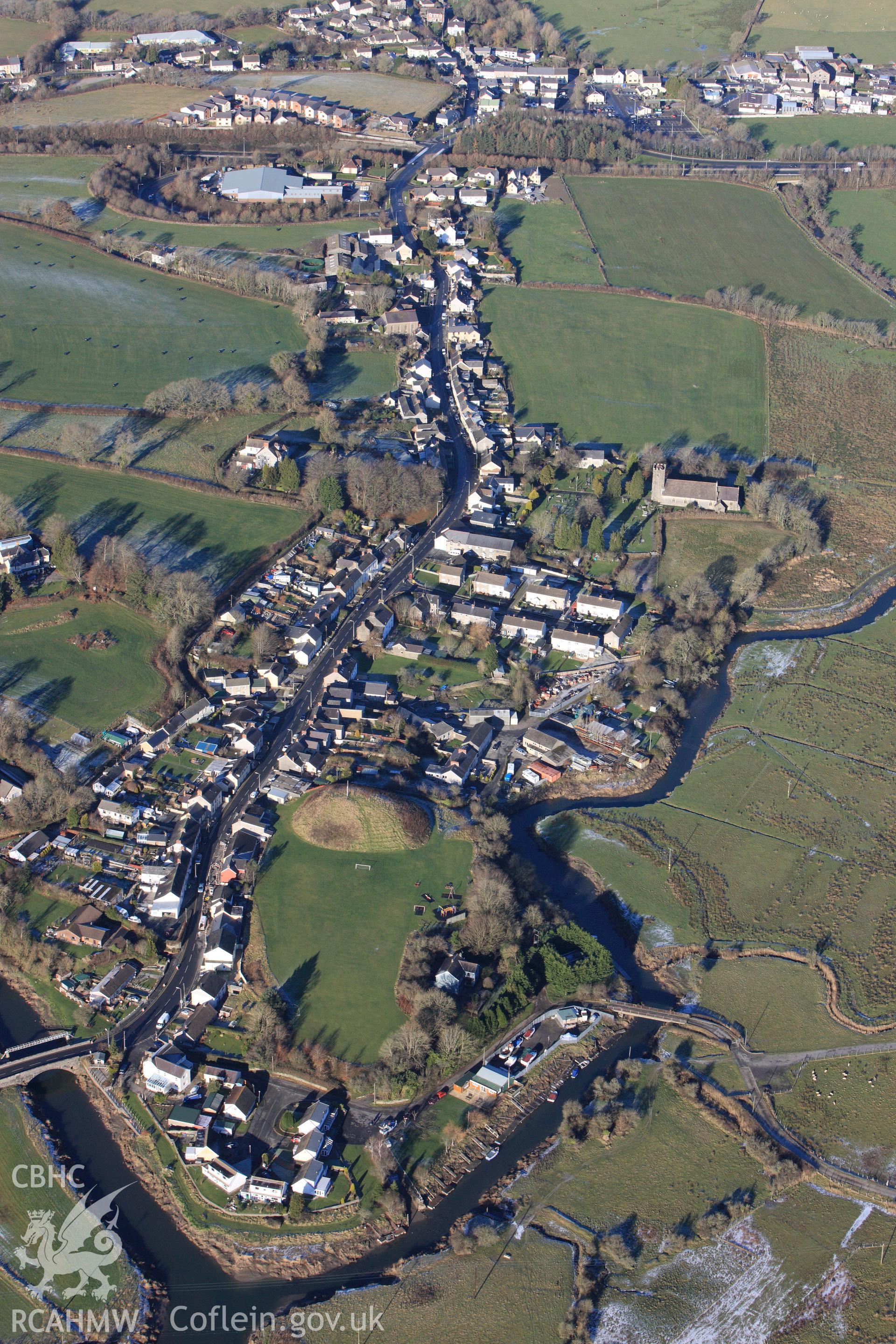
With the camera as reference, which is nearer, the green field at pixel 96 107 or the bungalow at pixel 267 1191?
the bungalow at pixel 267 1191

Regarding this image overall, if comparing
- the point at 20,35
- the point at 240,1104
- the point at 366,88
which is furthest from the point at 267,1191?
the point at 20,35

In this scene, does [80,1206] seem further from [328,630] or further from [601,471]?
[601,471]

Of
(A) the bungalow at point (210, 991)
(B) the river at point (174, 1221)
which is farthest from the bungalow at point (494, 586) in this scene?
(A) the bungalow at point (210, 991)

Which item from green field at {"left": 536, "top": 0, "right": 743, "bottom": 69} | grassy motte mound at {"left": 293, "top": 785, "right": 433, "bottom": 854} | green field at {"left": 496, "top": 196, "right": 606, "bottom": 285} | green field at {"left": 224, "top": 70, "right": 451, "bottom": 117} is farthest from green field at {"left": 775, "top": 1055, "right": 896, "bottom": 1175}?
green field at {"left": 536, "top": 0, "right": 743, "bottom": 69}

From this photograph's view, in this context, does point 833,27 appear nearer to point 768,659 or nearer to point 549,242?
point 549,242

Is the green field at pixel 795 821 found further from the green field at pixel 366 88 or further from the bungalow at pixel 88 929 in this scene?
the green field at pixel 366 88

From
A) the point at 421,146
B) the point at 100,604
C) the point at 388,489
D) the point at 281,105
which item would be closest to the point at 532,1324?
the point at 100,604
